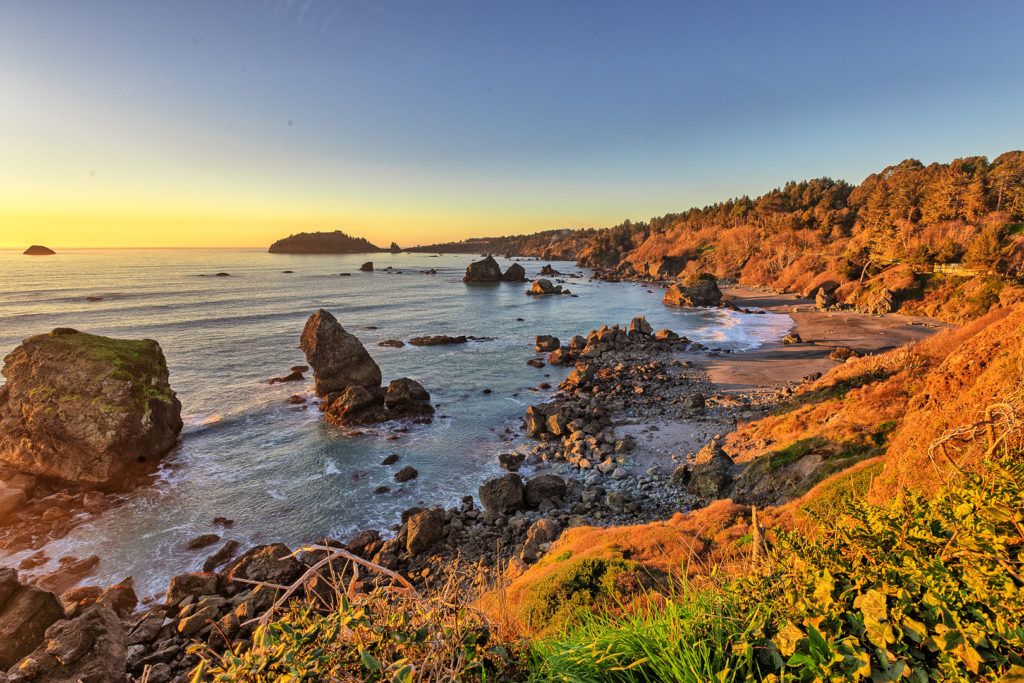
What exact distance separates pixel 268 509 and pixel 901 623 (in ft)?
66.7

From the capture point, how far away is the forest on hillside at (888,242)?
147 feet

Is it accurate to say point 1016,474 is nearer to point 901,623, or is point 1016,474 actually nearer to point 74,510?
point 901,623

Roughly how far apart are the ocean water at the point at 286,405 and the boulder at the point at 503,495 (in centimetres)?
188

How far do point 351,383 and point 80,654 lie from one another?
67.2ft

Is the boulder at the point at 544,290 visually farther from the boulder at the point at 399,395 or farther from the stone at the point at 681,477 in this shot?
the stone at the point at 681,477

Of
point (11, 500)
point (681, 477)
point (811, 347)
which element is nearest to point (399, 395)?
point (11, 500)

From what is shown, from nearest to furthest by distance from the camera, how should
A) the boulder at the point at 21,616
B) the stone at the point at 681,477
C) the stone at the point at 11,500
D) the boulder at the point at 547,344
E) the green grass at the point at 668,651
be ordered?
the green grass at the point at 668,651
the boulder at the point at 21,616
the stone at the point at 11,500
the stone at the point at 681,477
the boulder at the point at 547,344

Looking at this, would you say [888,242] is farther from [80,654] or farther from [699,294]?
[80,654]

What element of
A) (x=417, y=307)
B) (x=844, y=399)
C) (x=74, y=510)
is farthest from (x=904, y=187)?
(x=74, y=510)

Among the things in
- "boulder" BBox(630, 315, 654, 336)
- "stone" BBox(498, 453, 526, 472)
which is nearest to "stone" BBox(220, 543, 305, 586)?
"stone" BBox(498, 453, 526, 472)

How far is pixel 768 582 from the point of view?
3.06 metres

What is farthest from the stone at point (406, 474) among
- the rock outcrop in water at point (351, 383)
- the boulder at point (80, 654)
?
the boulder at point (80, 654)

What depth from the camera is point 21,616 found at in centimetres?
936

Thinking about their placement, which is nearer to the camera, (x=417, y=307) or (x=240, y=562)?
(x=240, y=562)
